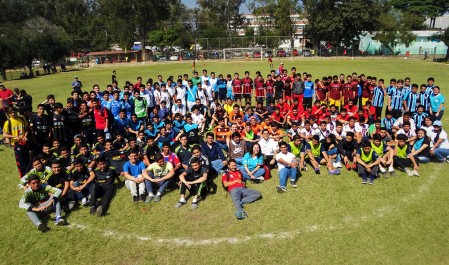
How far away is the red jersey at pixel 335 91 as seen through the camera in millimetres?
13942

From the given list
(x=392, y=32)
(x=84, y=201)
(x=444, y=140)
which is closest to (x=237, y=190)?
(x=84, y=201)

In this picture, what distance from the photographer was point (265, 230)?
6633 mm

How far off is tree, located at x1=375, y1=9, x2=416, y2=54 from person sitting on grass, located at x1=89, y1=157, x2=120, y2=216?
64.0 m

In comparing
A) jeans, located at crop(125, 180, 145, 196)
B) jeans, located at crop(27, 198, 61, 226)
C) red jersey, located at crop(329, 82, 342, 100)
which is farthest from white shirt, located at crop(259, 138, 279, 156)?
red jersey, located at crop(329, 82, 342, 100)

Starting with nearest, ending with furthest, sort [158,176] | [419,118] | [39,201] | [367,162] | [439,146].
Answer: [39,201], [158,176], [367,162], [439,146], [419,118]

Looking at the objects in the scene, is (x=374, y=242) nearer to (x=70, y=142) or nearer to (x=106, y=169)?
(x=106, y=169)

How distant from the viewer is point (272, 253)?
5.95m

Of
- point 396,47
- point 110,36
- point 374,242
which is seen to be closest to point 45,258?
point 374,242

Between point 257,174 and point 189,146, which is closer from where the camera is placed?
point 257,174

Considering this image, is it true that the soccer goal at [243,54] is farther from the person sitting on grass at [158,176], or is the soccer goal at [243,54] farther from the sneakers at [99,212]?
the sneakers at [99,212]

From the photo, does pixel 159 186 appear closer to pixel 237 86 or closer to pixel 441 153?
pixel 441 153

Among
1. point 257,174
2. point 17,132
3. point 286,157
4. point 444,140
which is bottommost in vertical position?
point 257,174

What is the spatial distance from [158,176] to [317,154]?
4.85 metres

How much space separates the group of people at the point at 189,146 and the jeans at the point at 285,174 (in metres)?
0.03
